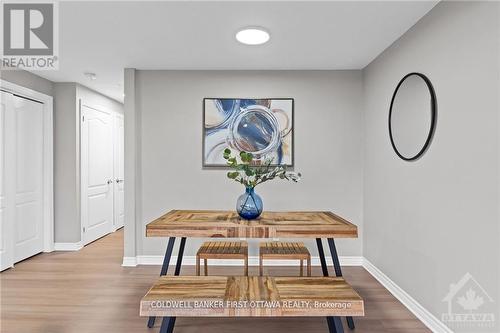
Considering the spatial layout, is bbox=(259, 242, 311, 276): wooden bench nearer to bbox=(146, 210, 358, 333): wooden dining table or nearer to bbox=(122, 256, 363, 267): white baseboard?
bbox=(146, 210, 358, 333): wooden dining table

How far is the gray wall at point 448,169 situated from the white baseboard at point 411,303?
0.05 meters

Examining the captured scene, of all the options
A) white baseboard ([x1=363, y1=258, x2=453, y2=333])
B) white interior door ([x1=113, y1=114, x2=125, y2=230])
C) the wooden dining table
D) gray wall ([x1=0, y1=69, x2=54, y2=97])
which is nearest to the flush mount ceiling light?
the wooden dining table

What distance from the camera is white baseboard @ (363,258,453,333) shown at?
2262mm

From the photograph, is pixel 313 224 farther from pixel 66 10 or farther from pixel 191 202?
pixel 66 10

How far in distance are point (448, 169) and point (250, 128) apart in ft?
6.98

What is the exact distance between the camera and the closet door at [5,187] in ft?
11.7

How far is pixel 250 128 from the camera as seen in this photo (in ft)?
12.5

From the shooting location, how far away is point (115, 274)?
3496 mm

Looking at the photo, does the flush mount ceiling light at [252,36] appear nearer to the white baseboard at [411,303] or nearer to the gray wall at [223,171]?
the gray wall at [223,171]

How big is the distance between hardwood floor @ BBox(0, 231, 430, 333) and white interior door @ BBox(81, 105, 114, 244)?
95cm

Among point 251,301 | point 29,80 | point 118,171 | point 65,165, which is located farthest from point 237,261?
point 29,80
